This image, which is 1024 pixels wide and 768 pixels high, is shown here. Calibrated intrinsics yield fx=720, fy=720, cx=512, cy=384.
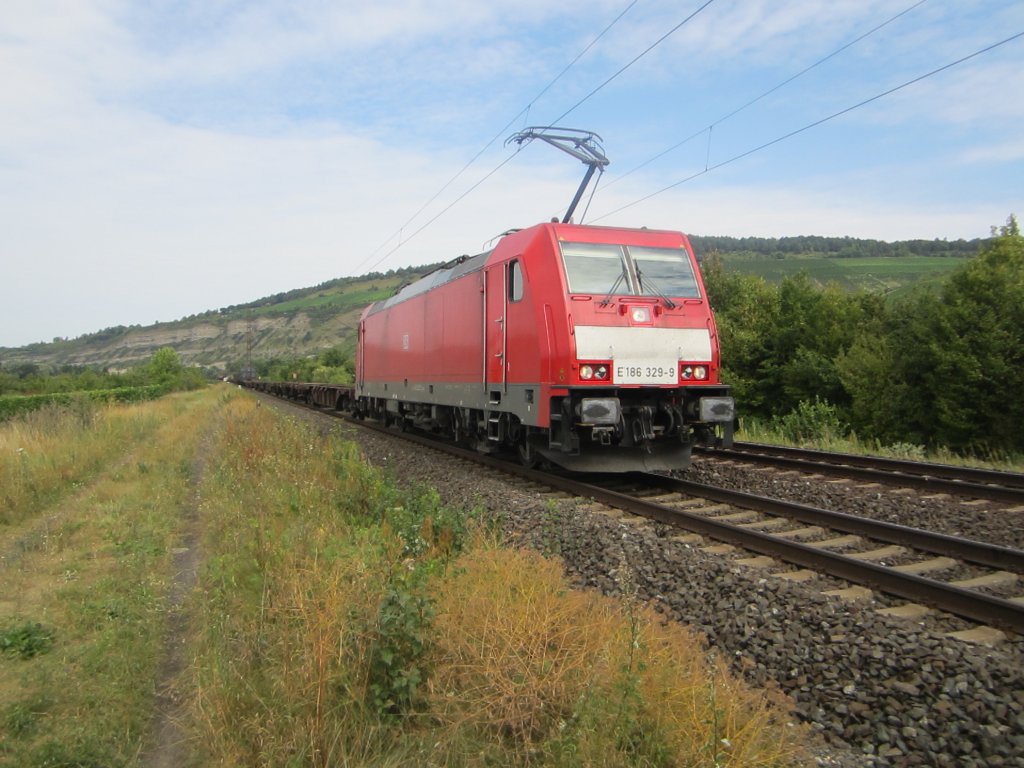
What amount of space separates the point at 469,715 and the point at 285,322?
128m

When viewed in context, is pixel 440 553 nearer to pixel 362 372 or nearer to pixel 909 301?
pixel 362 372

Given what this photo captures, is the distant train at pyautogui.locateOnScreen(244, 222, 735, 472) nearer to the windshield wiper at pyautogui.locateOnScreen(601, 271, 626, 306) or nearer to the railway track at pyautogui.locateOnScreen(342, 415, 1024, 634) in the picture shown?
the windshield wiper at pyautogui.locateOnScreen(601, 271, 626, 306)

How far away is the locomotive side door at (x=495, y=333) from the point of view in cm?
1012

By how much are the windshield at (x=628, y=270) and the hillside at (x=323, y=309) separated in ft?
82.4

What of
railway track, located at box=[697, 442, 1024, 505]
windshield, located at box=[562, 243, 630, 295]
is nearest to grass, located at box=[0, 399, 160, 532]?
windshield, located at box=[562, 243, 630, 295]

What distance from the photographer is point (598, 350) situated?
870 centimetres

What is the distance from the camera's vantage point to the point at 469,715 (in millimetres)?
3205

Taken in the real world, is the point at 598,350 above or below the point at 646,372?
above

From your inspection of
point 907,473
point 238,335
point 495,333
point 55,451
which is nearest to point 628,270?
point 495,333

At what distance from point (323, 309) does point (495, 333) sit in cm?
10942

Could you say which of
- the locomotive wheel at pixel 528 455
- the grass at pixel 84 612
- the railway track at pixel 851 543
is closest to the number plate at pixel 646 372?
the railway track at pixel 851 543

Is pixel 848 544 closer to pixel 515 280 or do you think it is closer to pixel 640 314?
pixel 640 314

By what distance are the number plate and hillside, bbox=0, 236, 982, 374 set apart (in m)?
26.1

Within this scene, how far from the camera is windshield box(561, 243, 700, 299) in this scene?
9148 mm
